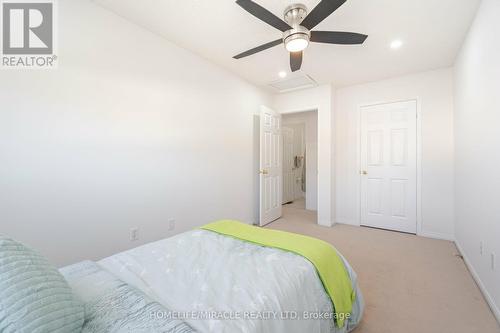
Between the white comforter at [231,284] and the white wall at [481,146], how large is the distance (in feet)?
4.16

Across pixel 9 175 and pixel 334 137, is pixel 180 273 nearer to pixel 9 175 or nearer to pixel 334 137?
pixel 9 175

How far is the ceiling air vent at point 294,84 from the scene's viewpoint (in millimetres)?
3551

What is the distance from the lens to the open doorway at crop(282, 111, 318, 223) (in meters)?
5.19

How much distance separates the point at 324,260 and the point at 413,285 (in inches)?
54.1

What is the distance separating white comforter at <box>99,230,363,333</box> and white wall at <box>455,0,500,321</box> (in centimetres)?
127

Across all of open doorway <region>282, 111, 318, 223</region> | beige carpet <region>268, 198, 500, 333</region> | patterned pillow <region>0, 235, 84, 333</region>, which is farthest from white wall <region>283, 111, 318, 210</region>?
patterned pillow <region>0, 235, 84, 333</region>

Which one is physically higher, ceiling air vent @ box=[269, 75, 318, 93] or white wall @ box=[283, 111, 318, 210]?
ceiling air vent @ box=[269, 75, 318, 93]

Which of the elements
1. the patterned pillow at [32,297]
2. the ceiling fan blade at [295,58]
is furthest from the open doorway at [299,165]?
the patterned pillow at [32,297]

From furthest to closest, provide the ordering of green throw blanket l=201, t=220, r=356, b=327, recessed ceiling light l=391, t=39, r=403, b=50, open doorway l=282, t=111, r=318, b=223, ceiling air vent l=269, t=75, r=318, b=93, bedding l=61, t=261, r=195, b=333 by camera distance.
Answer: open doorway l=282, t=111, r=318, b=223 < ceiling air vent l=269, t=75, r=318, b=93 < recessed ceiling light l=391, t=39, r=403, b=50 < green throw blanket l=201, t=220, r=356, b=327 < bedding l=61, t=261, r=195, b=333

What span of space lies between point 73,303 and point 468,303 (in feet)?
8.73

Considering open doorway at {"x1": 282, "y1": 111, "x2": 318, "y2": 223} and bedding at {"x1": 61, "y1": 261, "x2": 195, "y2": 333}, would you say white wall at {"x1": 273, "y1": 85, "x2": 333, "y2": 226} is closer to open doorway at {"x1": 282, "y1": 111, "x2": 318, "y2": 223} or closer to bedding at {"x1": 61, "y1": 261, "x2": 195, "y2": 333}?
open doorway at {"x1": 282, "y1": 111, "x2": 318, "y2": 223}

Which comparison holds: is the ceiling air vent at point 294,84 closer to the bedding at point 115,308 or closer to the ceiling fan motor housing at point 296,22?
the ceiling fan motor housing at point 296,22

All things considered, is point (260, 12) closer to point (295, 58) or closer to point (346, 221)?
point (295, 58)

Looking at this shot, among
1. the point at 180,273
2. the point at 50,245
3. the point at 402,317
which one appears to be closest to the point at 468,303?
the point at 402,317
